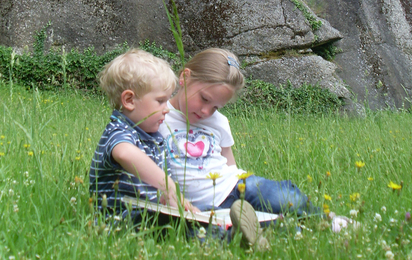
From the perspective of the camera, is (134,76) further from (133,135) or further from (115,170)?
(115,170)

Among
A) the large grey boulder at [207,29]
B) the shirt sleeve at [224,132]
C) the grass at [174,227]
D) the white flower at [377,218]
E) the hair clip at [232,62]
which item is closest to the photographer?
the grass at [174,227]

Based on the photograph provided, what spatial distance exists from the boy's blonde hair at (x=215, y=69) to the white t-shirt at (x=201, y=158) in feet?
0.76

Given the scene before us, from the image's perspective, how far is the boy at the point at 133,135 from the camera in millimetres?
1735

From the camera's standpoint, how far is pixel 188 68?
93.7 inches

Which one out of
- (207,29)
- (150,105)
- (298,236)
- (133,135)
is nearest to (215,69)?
(150,105)

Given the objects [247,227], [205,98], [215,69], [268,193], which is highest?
[215,69]

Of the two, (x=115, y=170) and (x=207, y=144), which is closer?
(x=115, y=170)

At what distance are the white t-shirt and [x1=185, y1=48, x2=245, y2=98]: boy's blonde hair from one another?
23cm

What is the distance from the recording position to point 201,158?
7.35 ft

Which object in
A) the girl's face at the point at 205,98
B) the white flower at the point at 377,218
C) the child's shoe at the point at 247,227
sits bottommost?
the white flower at the point at 377,218

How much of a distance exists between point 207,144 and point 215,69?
16.0 inches

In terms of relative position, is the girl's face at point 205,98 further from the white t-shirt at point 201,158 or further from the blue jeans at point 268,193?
the blue jeans at point 268,193

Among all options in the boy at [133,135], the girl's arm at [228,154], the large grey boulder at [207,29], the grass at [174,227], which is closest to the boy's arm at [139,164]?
the boy at [133,135]

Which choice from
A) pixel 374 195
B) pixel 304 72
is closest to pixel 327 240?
pixel 374 195
